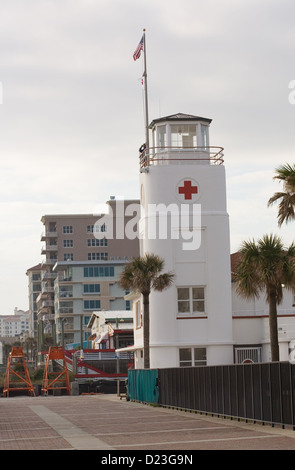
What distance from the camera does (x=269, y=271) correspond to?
1570 inches

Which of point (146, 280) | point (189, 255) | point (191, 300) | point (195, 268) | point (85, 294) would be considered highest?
point (85, 294)

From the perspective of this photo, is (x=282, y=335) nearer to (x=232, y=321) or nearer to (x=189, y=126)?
(x=232, y=321)

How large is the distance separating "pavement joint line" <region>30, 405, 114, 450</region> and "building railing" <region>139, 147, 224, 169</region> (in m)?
22.5

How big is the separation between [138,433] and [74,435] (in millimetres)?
1714

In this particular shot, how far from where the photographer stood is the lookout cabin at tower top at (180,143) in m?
51.8

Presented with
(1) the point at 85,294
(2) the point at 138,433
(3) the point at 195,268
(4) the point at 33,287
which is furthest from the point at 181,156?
(4) the point at 33,287

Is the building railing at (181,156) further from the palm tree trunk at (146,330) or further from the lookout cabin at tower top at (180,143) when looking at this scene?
the palm tree trunk at (146,330)

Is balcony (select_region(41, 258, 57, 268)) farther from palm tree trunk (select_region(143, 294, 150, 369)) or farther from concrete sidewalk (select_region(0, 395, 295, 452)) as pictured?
concrete sidewalk (select_region(0, 395, 295, 452))

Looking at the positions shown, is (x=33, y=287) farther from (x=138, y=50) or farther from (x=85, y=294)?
(x=138, y=50)

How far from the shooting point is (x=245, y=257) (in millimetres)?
40688

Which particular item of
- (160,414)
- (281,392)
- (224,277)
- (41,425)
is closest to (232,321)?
(224,277)

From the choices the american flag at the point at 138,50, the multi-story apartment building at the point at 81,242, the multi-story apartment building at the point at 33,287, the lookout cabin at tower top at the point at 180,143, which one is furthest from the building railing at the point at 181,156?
the multi-story apartment building at the point at 33,287

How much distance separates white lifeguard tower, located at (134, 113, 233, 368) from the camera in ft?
165

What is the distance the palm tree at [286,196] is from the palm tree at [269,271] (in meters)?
8.06
